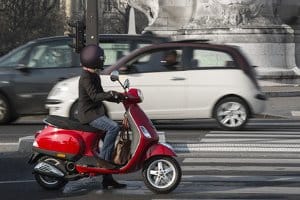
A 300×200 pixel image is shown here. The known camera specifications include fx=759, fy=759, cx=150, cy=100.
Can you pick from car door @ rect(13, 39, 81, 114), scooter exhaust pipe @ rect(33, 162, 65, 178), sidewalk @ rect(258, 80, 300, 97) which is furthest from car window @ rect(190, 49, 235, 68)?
sidewalk @ rect(258, 80, 300, 97)

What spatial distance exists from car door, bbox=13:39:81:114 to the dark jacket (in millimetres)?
8208

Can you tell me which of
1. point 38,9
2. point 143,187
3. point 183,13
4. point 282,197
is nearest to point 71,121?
point 143,187

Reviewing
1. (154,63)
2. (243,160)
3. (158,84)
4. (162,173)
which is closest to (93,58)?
(162,173)

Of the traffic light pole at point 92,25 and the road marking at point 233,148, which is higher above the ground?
the traffic light pole at point 92,25

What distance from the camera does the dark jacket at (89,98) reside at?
27.1ft

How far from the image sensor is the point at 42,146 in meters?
8.42

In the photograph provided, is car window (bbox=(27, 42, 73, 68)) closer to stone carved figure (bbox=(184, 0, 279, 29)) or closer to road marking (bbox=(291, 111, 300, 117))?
road marking (bbox=(291, 111, 300, 117))

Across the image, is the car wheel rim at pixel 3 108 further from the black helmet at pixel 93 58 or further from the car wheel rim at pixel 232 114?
the black helmet at pixel 93 58

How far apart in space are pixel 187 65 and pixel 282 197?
7015mm

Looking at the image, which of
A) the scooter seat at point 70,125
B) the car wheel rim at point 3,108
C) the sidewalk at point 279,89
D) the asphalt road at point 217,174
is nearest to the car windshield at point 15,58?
the car wheel rim at point 3,108

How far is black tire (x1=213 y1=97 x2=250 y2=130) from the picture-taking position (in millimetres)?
14758

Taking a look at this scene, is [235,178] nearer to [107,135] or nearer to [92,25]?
[107,135]

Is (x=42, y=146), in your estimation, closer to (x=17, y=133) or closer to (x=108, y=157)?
(x=108, y=157)

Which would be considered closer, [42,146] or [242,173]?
[42,146]
